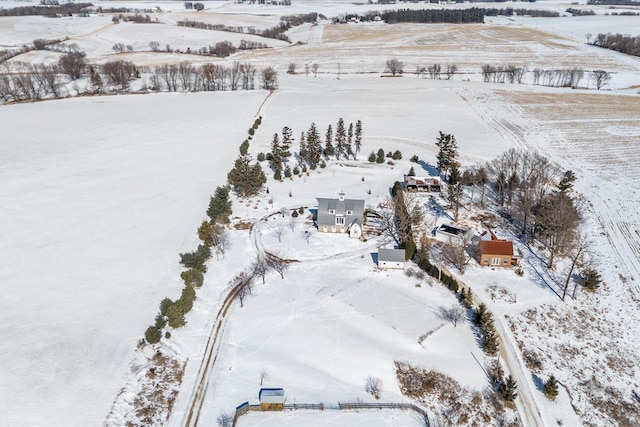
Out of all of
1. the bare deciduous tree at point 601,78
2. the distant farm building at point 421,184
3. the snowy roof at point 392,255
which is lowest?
the snowy roof at point 392,255

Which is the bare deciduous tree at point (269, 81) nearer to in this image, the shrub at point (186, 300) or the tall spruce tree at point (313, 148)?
the tall spruce tree at point (313, 148)

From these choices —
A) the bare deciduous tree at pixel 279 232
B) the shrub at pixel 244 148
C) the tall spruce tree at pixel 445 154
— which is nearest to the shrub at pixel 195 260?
the bare deciduous tree at pixel 279 232

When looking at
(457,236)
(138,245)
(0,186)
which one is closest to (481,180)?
(457,236)

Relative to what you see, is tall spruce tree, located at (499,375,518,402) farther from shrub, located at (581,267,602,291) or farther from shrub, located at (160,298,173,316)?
shrub, located at (160,298,173,316)

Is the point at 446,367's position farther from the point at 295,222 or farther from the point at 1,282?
the point at 1,282

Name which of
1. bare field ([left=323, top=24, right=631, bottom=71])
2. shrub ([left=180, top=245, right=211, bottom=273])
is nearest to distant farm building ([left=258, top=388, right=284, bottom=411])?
shrub ([left=180, top=245, right=211, bottom=273])

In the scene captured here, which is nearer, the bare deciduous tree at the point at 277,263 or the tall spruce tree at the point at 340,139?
the bare deciduous tree at the point at 277,263

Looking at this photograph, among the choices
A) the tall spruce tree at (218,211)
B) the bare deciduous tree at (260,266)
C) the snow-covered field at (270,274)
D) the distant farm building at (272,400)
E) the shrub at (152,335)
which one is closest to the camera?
the distant farm building at (272,400)
